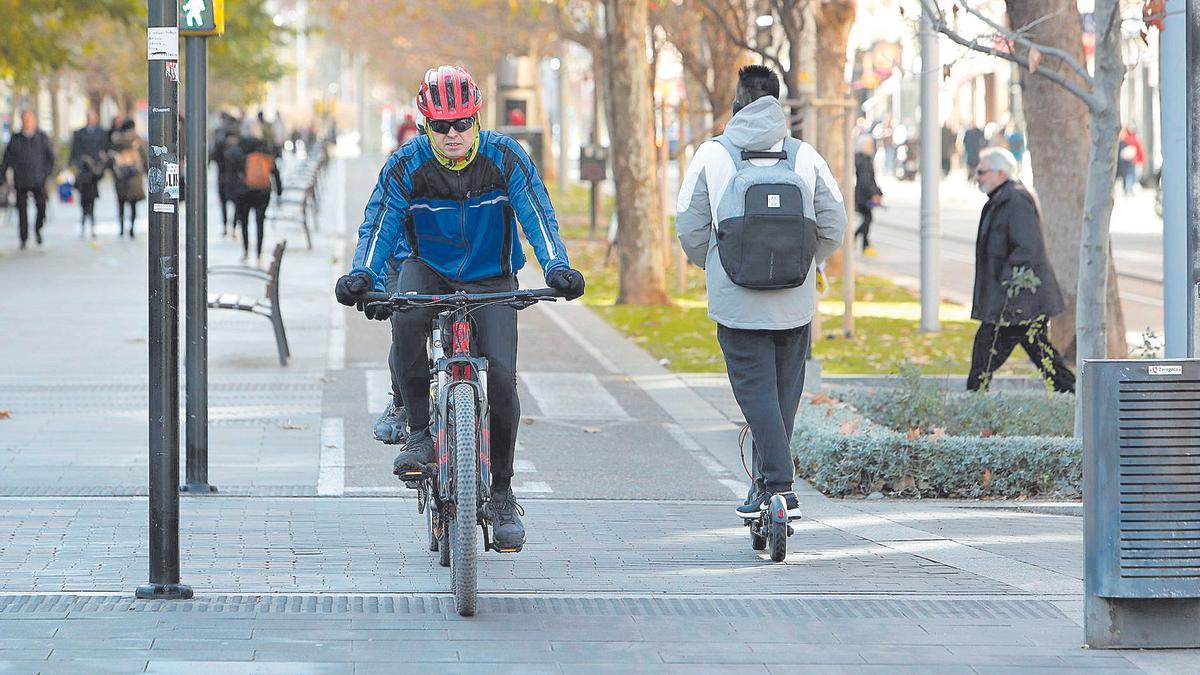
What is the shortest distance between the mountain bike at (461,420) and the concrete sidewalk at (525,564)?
0.69 feet

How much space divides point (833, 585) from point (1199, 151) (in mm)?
2106

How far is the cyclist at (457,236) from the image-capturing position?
21.2ft

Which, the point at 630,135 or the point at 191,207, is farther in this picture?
the point at 630,135

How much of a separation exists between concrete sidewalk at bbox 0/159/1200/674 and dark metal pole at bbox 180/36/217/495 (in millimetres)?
255

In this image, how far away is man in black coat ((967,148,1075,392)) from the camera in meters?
11.9

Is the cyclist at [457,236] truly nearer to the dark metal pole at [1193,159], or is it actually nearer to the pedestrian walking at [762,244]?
the pedestrian walking at [762,244]

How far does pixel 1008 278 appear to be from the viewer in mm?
11953

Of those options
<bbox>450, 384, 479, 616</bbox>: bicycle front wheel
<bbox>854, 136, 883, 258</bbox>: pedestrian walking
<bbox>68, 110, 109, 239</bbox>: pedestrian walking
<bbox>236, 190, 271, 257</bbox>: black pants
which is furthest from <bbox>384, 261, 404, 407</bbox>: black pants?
<bbox>68, 110, 109, 239</bbox>: pedestrian walking

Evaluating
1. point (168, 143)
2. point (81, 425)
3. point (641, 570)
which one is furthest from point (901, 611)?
point (81, 425)

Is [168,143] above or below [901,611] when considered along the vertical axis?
above

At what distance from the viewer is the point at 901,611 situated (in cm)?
→ 632

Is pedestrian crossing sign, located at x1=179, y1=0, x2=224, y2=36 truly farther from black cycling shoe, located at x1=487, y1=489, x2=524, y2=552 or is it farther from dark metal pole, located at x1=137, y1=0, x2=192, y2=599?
black cycling shoe, located at x1=487, y1=489, x2=524, y2=552

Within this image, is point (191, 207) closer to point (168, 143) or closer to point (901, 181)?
point (168, 143)

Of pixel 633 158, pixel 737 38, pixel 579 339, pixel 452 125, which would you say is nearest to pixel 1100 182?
pixel 452 125
